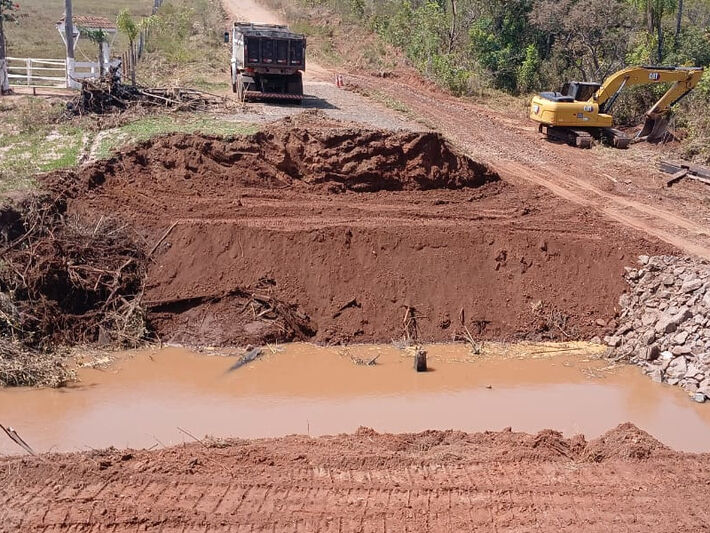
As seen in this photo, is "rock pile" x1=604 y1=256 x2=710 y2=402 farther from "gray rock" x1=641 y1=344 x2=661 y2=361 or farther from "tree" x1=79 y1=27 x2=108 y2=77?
"tree" x1=79 y1=27 x2=108 y2=77

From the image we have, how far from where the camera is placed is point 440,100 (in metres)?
26.1

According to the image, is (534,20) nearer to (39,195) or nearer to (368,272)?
(368,272)

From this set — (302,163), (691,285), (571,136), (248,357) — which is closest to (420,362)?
(248,357)

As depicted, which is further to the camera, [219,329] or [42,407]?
[219,329]

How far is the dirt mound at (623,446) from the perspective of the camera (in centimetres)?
934

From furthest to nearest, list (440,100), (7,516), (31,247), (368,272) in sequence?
1. (440,100)
2. (368,272)
3. (31,247)
4. (7,516)

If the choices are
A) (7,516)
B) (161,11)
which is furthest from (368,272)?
(161,11)

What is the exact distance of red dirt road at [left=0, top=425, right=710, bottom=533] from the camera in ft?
25.7

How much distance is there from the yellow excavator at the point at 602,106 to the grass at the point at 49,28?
14.1 meters

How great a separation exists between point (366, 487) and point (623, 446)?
3.41 m

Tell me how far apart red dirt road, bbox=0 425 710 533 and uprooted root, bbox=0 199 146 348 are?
383 centimetres

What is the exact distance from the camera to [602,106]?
70.8ft

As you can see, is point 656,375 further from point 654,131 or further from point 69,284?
point 654,131

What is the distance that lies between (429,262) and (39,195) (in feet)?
23.9
